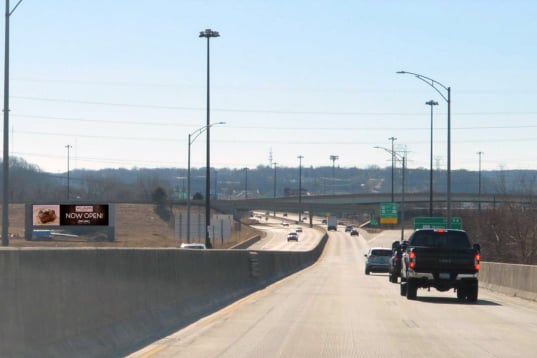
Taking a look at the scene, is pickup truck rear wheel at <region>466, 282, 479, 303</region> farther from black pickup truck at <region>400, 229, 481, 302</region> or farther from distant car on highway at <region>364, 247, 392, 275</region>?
distant car on highway at <region>364, 247, 392, 275</region>

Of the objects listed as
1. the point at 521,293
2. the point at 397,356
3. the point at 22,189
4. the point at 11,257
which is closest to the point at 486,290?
the point at 521,293

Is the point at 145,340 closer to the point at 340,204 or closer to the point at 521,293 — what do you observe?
the point at 521,293

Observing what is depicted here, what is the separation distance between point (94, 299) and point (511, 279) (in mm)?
22752

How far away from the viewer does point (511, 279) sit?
33.1 m

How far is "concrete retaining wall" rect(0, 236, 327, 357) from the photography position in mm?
10172

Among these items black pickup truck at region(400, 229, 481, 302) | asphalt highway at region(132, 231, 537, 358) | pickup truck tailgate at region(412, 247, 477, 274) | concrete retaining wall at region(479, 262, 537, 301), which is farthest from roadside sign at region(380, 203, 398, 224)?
pickup truck tailgate at region(412, 247, 477, 274)

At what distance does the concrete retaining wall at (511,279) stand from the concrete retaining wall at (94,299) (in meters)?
11.2

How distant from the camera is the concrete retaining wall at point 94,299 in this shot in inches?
400

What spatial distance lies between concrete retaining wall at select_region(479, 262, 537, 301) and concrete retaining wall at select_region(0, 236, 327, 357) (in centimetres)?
1123

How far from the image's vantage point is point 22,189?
401 feet

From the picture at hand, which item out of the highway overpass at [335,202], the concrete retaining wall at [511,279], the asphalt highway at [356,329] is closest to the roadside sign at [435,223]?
the concrete retaining wall at [511,279]

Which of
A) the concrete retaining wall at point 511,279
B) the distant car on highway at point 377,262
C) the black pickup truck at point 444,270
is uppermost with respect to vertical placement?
the black pickup truck at point 444,270

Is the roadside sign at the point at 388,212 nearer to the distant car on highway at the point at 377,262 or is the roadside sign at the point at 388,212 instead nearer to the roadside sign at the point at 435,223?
the roadside sign at the point at 435,223

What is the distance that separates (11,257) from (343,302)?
679 inches
